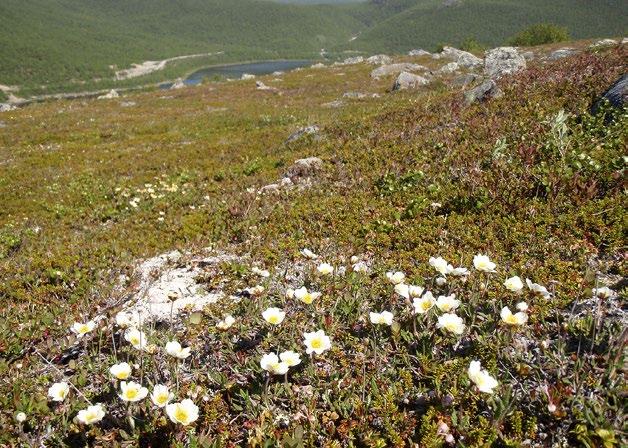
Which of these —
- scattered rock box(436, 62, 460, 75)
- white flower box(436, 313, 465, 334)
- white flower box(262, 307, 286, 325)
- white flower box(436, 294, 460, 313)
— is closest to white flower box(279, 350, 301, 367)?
white flower box(262, 307, 286, 325)

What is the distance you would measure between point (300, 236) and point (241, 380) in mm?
3656

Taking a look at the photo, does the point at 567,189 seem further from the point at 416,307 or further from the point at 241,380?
the point at 241,380

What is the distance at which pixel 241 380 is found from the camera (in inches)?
170

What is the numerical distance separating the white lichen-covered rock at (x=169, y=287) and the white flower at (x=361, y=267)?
6.82 ft

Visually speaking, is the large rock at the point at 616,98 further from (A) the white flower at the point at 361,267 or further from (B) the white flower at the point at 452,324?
(B) the white flower at the point at 452,324

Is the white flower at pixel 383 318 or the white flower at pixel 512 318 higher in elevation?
the white flower at pixel 512 318

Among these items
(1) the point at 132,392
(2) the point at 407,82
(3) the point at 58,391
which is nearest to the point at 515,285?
(1) the point at 132,392

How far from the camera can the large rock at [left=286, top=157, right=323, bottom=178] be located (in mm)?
11405

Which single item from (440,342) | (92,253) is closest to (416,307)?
(440,342)

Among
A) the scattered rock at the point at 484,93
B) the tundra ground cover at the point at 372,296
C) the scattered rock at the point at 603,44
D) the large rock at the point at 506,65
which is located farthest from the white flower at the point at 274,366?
the scattered rock at the point at 603,44

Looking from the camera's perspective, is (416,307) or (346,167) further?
(346,167)

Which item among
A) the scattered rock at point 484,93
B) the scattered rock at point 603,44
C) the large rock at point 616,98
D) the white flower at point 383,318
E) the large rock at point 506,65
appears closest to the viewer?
the white flower at point 383,318

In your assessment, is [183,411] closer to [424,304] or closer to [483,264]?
[424,304]

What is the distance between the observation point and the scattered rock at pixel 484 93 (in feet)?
44.7
